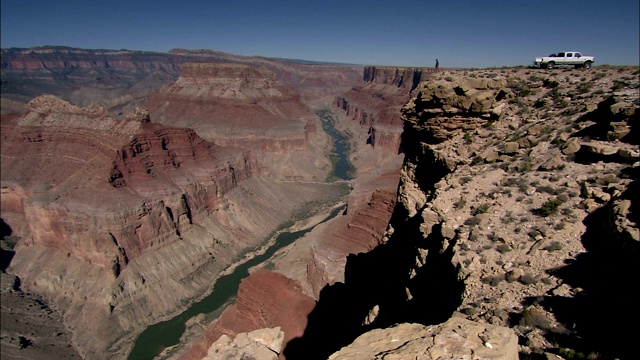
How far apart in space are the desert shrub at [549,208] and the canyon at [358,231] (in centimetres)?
4

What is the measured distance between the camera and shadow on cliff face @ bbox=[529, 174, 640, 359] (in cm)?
659

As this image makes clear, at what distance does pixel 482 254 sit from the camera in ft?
31.5

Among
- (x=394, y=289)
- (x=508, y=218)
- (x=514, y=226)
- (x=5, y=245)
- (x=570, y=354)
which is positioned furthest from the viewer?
(x=5, y=245)

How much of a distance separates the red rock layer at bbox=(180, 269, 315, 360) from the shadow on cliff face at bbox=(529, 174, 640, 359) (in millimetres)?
14294

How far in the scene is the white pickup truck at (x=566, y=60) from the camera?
70.6ft

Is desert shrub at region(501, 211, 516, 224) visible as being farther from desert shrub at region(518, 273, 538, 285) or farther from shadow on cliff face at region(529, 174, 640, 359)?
desert shrub at region(518, 273, 538, 285)

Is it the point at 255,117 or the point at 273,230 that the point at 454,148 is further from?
the point at 255,117

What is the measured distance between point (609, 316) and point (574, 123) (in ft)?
30.0

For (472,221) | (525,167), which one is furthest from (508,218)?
(525,167)

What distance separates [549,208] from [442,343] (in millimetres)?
6111

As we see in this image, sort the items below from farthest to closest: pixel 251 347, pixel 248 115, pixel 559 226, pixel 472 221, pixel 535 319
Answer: pixel 248 115 < pixel 251 347 < pixel 472 221 < pixel 559 226 < pixel 535 319

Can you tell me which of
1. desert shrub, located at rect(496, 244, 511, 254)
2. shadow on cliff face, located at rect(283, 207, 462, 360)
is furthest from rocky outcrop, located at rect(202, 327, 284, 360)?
desert shrub, located at rect(496, 244, 511, 254)

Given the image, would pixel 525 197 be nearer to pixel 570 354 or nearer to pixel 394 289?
pixel 570 354

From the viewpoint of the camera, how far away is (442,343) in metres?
6.41
